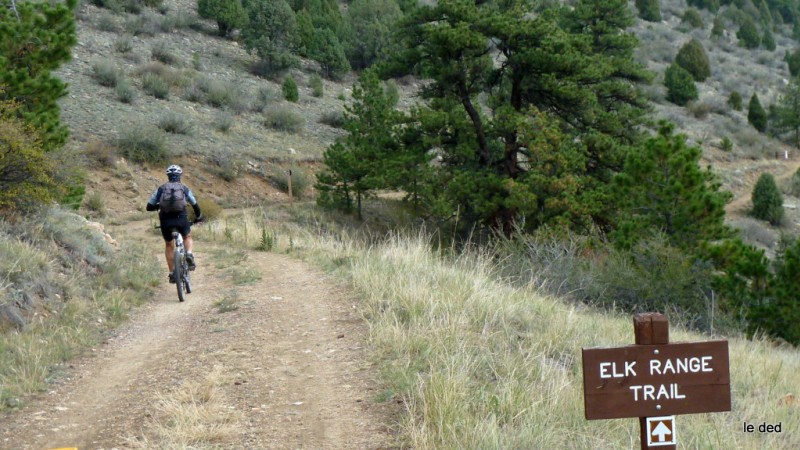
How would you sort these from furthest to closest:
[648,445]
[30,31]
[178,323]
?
1. [30,31]
2. [178,323]
3. [648,445]

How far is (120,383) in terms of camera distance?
6473mm

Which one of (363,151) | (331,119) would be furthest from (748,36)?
(363,151)

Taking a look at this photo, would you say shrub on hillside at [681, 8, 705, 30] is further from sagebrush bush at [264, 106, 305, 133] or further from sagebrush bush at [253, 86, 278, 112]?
sagebrush bush at [264, 106, 305, 133]

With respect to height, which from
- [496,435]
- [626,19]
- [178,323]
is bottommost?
[178,323]

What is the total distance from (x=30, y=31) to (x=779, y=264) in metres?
14.3

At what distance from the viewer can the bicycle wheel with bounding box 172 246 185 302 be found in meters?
10.2

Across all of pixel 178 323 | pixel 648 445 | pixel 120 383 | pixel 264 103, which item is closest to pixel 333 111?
pixel 264 103

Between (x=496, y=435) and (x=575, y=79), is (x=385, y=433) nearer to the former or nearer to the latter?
(x=496, y=435)

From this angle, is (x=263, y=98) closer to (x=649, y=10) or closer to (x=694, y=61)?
(x=694, y=61)

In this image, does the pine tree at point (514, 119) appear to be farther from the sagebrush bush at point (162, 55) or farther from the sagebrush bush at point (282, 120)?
the sagebrush bush at point (162, 55)

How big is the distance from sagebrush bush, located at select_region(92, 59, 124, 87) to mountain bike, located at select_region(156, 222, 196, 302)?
67.8 feet

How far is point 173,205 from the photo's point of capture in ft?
34.3

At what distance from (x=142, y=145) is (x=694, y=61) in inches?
1747

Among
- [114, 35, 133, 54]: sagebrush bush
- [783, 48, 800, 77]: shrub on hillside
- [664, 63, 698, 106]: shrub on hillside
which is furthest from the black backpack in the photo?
[783, 48, 800, 77]: shrub on hillside
